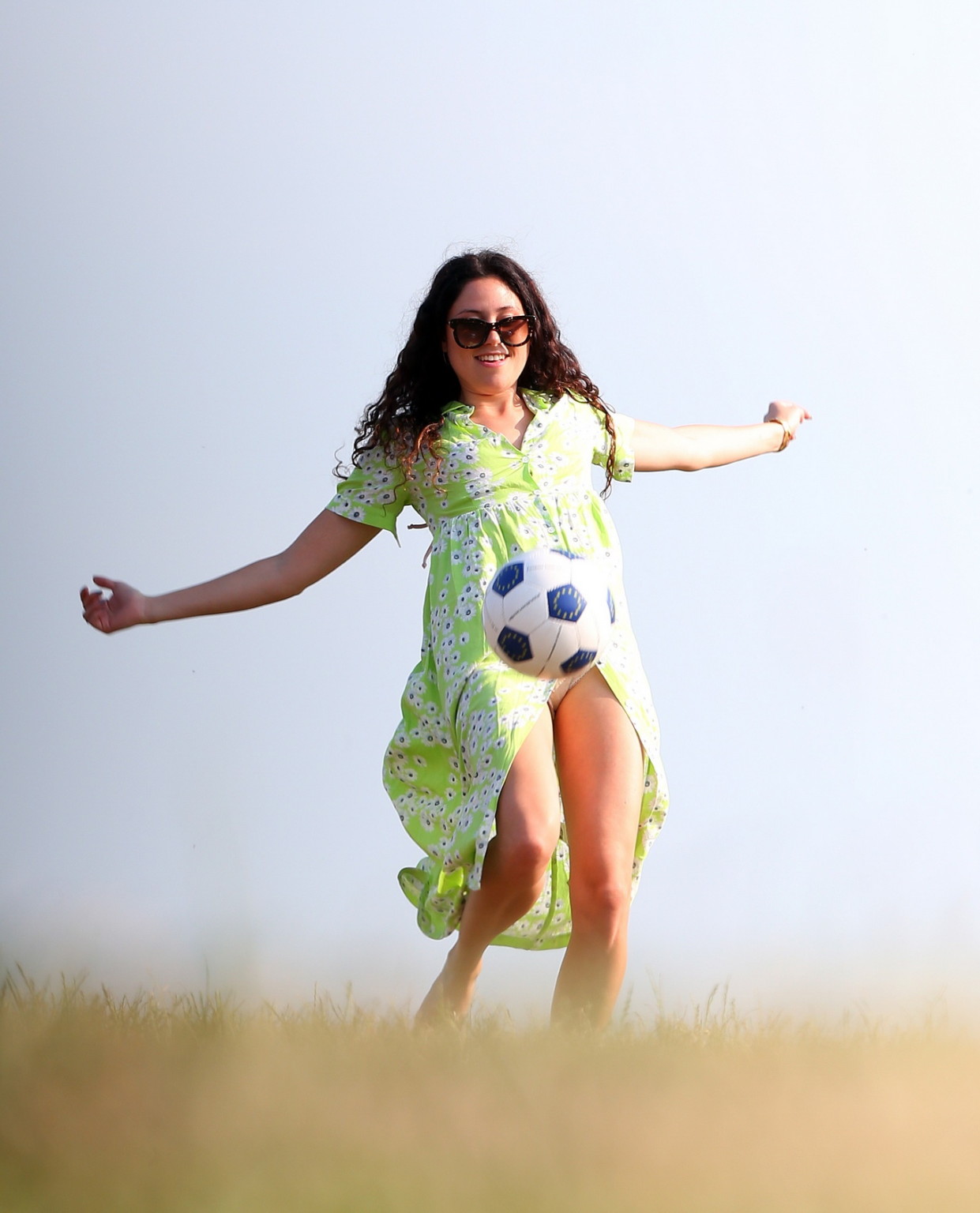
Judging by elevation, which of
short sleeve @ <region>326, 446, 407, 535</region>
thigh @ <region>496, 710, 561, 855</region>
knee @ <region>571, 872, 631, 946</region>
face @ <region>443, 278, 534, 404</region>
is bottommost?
knee @ <region>571, 872, 631, 946</region>

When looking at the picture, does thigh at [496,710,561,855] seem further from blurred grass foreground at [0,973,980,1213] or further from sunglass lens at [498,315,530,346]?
sunglass lens at [498,315,530,346]

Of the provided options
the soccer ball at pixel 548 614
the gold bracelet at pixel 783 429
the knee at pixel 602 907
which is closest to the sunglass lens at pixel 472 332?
the soccer ball at pixel 548 614

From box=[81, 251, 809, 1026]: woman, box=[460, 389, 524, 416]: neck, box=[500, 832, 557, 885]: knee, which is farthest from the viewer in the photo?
box=[460, 389, 524, 416]: neck

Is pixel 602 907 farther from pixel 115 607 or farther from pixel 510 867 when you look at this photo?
pixel 115 607

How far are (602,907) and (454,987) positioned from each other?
1.52 ft

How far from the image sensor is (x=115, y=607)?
4.06 m

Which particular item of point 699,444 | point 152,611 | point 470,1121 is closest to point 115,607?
point 152,611

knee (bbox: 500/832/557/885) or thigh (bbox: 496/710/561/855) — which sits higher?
thigh (bbox: 496/710/561/855)

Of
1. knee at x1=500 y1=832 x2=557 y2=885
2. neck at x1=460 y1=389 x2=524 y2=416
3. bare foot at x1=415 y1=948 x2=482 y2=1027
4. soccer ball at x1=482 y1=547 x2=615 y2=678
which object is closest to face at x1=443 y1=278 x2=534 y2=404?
neck at x1=460 y1=389 x2=524 y2=416

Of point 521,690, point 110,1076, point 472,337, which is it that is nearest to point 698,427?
point 472,337

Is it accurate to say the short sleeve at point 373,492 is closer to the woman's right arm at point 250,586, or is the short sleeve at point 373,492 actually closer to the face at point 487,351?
the woman's right arm at point 250,586

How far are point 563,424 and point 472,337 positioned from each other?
0.35 metres

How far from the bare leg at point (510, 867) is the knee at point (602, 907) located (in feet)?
0.38

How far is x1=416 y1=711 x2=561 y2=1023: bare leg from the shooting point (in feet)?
11.7
